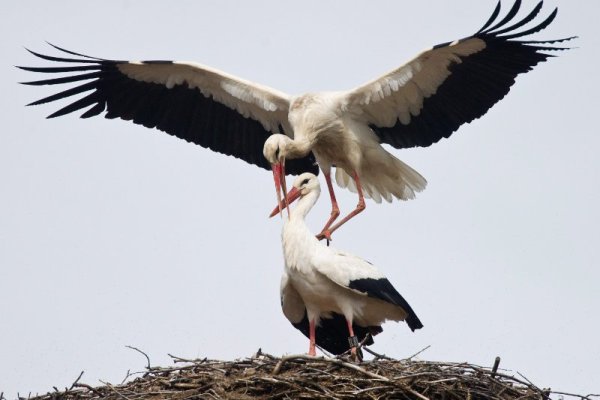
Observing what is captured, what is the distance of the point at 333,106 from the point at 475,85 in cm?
108

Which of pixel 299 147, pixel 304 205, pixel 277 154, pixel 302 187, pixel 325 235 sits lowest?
pixel 304 205

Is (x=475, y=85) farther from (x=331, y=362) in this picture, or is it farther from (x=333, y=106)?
(x=331, y=362)

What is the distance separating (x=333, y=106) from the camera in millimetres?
11172

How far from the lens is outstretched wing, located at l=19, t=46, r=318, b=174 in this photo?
11.7 meters

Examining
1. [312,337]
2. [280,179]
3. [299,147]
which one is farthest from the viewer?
[299,147]

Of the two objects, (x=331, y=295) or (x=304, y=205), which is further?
(x=304, y=205)

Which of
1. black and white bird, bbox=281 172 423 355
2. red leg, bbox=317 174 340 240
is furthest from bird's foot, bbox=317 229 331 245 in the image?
black and white bird, bbox=281 172 423 355

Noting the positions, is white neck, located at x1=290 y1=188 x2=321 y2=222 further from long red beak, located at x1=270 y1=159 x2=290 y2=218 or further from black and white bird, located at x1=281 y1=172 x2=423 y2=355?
long red beak, located at x1=270 y1=159 x2=290 y2=218

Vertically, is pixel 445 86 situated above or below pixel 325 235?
above

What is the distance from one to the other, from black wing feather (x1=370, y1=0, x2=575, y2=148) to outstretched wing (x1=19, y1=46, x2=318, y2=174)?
0.92 metres

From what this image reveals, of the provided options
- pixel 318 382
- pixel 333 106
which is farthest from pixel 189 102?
pixel 318 382

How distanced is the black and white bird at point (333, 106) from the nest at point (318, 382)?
8.33 feet

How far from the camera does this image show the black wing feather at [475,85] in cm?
1060

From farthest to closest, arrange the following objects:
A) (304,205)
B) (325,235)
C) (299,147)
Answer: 1. (325,235)
2. (299,147)
3. (304,205)
